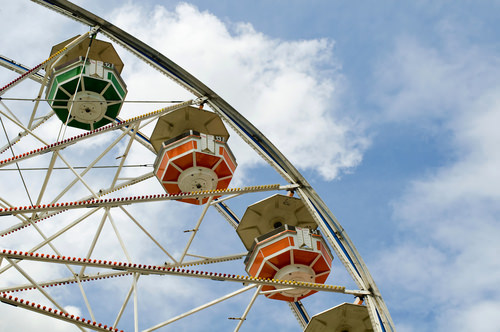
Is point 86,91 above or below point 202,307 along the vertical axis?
above

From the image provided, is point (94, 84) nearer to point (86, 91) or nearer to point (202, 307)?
point (86, 91)

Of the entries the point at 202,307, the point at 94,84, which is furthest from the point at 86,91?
the point at 202,307

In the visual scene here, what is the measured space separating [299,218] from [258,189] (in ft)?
12.9

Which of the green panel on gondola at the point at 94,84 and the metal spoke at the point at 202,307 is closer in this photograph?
the metal spoke at the point at 202,307

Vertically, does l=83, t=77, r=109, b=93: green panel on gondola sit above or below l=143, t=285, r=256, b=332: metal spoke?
above

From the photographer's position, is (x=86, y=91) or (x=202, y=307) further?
(x=86, y=91)

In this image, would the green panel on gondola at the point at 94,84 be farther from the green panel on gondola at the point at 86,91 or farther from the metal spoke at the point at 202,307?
the metal spoke at the point at 202,307

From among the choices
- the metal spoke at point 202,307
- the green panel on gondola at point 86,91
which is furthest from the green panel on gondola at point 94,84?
the metal spoke at point 202,307

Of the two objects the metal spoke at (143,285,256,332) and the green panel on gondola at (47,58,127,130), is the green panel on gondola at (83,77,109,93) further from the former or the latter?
the metal spoke at (143,285,256,332)

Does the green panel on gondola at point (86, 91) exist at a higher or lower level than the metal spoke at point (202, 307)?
higher

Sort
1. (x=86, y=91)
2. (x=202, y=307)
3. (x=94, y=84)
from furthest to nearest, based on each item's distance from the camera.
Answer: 1. (x=86, y=91)
2. (x=94, y=84)
3. (x=202, y=307)

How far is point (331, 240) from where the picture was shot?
16953mm

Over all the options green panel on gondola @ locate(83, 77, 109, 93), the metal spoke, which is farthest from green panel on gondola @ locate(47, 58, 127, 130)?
the metal spoke

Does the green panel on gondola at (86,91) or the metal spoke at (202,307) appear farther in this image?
the green panel on gondola at (86,91)
